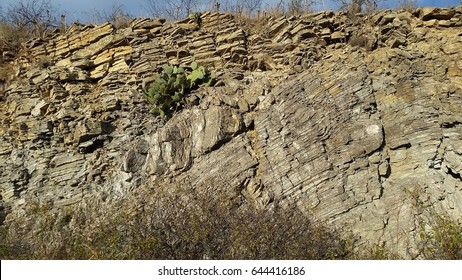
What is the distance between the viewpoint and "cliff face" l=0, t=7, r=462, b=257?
25.5ft

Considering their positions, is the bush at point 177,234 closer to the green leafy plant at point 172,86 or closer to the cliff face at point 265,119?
the cliff face at point 265,119

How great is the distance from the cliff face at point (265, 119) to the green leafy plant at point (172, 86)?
0.87 ft

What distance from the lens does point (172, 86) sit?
384 inches

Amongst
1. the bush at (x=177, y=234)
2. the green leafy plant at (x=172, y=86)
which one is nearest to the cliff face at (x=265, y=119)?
the green leafy plant at (x=172, y=86)

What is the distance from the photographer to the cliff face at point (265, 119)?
7785mm

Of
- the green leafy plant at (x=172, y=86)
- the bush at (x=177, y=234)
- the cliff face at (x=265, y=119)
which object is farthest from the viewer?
the green leafy plant at (x=172, y=86)

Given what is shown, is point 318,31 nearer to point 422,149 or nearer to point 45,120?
point 422,149

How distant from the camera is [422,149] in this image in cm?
782

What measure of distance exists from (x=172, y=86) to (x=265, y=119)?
2130 mm

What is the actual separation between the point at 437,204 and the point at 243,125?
359 centimetres

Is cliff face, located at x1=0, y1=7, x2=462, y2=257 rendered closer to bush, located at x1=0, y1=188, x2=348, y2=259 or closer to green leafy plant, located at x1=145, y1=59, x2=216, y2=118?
green leafy plant, located at x1=145, y1=59, x2=216, y2=118

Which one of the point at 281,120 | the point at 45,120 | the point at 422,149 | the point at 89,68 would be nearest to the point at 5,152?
the point at 45,120

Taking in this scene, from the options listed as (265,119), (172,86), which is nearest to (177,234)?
(265,119)

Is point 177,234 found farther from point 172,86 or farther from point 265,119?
point 172,86
